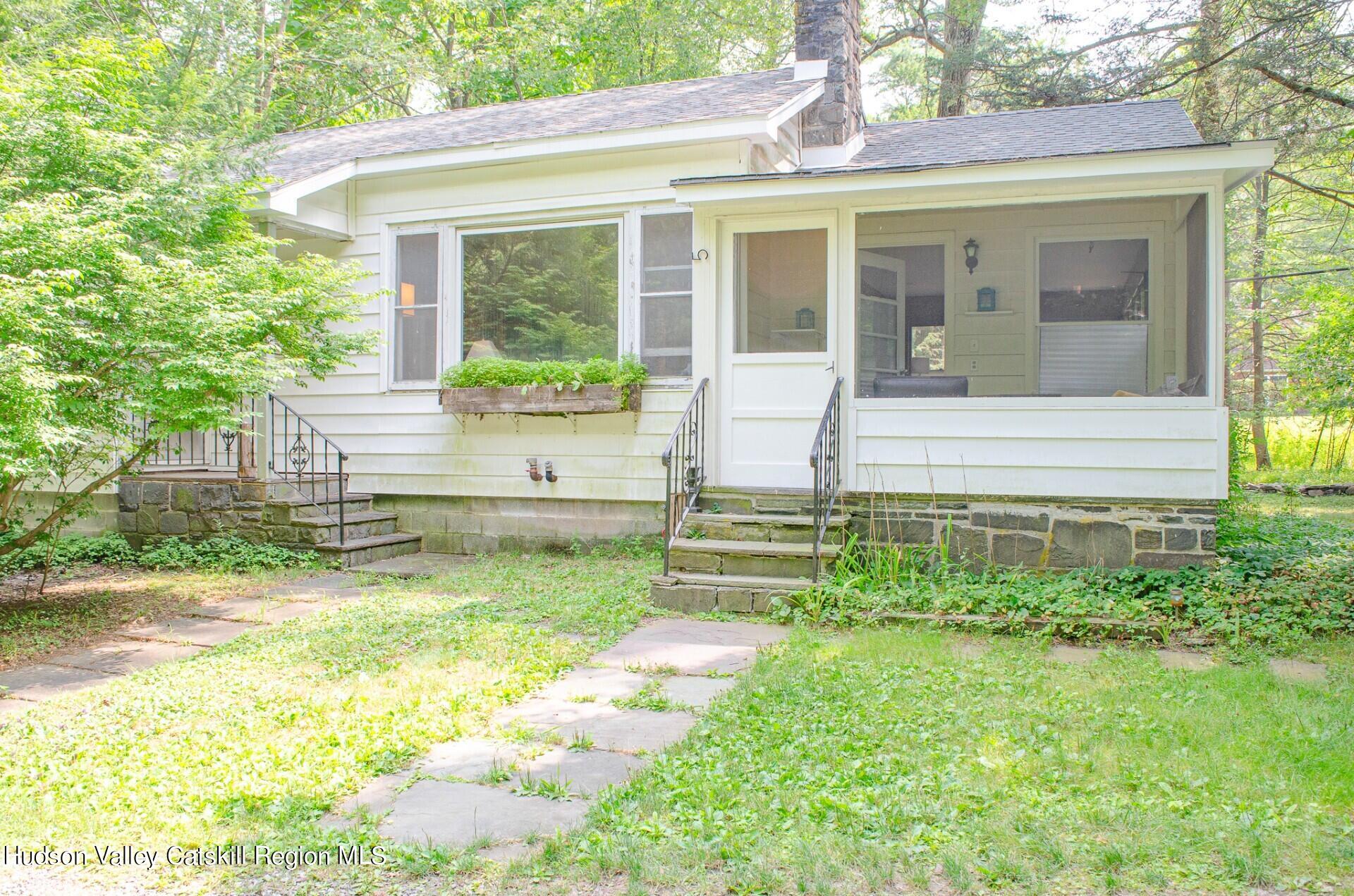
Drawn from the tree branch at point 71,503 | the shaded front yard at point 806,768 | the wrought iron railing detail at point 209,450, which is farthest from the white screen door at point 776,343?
the wrought iron railing detail at point 209,450

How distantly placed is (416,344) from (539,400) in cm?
157

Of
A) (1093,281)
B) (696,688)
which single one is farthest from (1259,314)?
(696,688)

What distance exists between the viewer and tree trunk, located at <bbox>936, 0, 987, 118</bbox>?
1394 cm

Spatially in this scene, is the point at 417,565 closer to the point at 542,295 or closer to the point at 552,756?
the point at 542,295

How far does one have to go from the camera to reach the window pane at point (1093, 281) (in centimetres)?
771

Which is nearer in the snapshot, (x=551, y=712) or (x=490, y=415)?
(x=551, y=712)

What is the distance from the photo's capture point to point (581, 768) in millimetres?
3033

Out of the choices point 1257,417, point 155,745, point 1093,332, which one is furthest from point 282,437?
point 1257,417

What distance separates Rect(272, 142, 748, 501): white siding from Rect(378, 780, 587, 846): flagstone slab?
460 centimetres

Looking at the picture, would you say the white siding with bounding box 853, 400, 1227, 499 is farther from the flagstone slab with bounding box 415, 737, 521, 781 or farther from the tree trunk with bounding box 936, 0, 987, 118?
the tree trunk with bounding box 936, 0, 987, 118

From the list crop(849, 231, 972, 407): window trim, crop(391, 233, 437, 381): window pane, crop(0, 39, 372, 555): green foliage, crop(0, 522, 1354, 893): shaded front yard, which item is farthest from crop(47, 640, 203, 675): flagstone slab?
crop(849, 231, 972, 407): window trim

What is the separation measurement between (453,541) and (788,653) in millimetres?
→ 4475

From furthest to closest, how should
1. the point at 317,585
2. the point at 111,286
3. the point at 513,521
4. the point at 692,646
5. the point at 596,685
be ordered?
the point at 513,521 → the point at 317,585 → the point at 111,286 → the point at 692,646 → the point at 596,685

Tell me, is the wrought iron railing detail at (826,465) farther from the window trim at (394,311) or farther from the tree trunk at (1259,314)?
the tree trunk at (1259,314)
